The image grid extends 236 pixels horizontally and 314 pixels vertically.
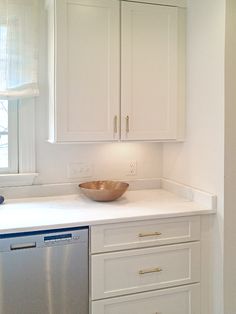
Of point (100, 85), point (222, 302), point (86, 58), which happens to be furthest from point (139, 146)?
point (222, 302)

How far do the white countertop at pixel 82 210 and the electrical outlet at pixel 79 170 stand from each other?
0.49 feet

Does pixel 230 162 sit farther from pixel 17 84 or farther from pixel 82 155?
pixel 17 84

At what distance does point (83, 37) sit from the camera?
2.01 metres

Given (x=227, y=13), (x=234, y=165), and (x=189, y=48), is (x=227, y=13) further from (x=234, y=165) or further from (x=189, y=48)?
(x=234, y=165)

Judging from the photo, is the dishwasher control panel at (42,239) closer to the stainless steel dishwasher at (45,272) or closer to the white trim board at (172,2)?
the stainless steel dishwasher at (45,272)

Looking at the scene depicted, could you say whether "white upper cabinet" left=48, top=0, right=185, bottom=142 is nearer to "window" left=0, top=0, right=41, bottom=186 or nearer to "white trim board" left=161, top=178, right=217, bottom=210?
"window" left=0, top=0, right=41, bottom=186

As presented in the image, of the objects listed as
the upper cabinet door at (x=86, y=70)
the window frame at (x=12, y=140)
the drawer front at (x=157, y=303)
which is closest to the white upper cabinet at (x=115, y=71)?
the upper cabinet door at (x=86, y=70)

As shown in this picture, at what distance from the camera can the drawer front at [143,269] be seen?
1779 mm

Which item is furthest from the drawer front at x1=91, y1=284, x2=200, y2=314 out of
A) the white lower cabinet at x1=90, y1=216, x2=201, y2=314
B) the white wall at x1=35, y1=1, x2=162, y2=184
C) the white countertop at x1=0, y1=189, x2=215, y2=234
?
the white wall at x1=35, y1=1, x2=162, y2=184

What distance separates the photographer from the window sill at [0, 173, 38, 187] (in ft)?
7.18

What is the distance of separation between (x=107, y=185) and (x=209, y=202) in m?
0.73

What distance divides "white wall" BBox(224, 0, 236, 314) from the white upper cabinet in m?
0.42

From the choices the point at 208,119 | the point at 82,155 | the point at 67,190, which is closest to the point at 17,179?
the point at 67,190

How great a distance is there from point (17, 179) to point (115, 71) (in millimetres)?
963
